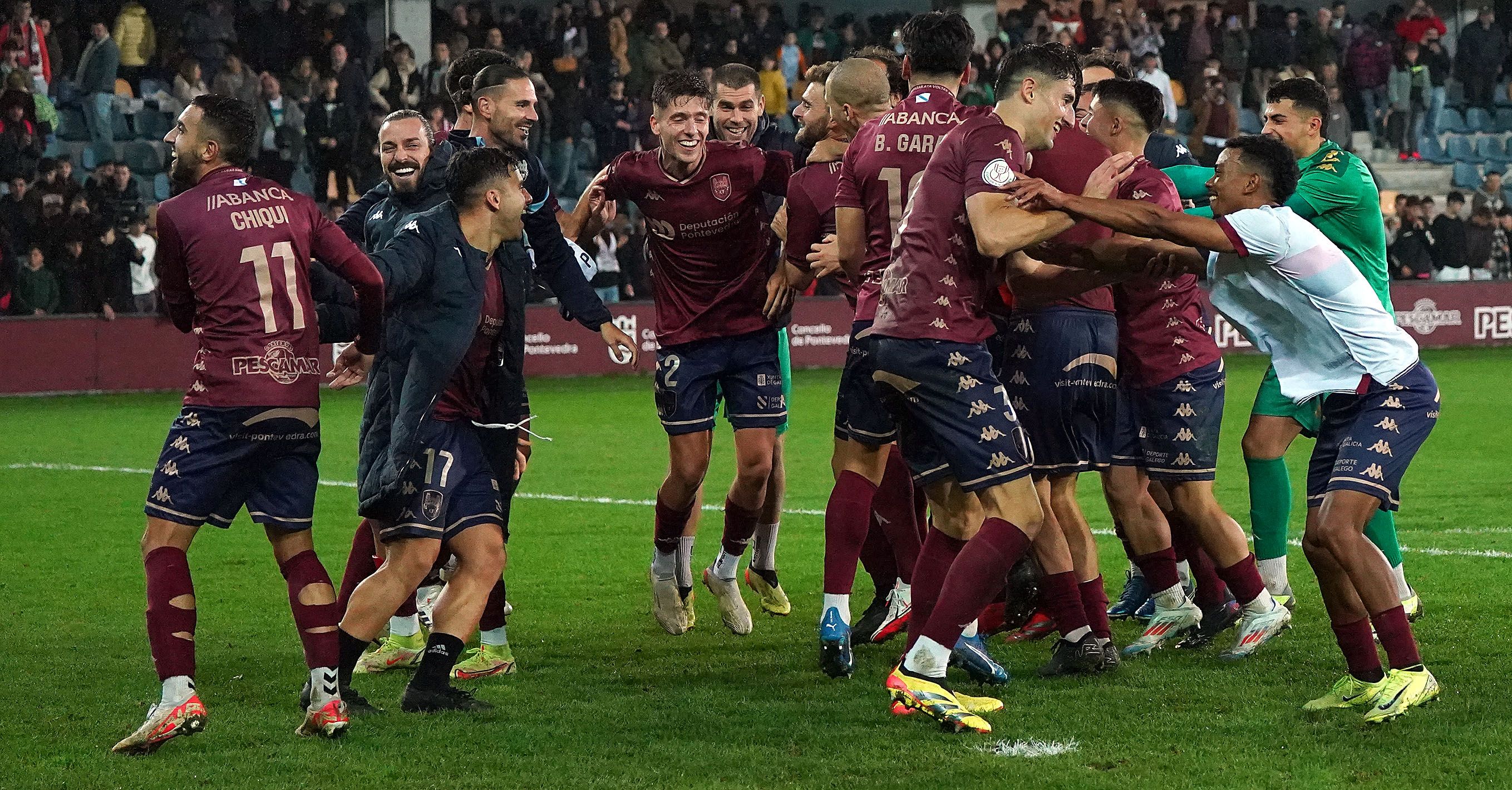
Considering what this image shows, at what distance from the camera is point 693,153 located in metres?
7.19

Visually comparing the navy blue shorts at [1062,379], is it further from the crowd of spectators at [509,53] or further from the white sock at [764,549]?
the crowd of spectators at [509,53]

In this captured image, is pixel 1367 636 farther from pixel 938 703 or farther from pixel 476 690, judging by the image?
pixel 476 690

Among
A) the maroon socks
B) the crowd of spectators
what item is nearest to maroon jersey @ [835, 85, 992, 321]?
the maroon socks

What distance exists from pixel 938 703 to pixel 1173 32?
2294cm

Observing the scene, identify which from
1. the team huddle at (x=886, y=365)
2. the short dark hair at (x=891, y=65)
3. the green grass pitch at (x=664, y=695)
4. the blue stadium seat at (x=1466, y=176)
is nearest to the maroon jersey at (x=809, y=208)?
the team huddle at (x=886, y=365)

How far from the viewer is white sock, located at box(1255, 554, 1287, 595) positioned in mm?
6988

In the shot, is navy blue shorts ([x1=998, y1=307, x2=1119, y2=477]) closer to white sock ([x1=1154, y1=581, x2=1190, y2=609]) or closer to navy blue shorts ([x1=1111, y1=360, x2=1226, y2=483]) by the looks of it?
navy blue shorts ([x1=1111, y1=360, x2=1226, y2=483])

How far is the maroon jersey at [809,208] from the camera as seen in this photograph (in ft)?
22.6

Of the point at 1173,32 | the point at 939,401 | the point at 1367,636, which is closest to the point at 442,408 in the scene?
the point at 939,401

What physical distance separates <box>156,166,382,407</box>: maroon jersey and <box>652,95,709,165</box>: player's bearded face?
204 centimetres

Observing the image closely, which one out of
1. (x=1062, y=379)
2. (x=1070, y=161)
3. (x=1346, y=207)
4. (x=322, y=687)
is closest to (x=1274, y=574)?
(x=1062, y=379)

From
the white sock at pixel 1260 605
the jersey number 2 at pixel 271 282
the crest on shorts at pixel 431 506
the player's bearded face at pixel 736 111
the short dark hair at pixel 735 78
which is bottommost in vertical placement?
the white sock at pixel 1260 605

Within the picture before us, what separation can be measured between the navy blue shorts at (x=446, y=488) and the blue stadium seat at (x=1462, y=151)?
25415 millimetres

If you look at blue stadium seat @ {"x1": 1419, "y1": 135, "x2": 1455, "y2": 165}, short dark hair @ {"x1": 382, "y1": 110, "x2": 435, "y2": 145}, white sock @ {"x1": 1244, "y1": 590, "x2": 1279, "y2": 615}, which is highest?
blue stadium seat @ {"x1": 1419, "y1": 135, "x2": 1455, "y2": 165}
